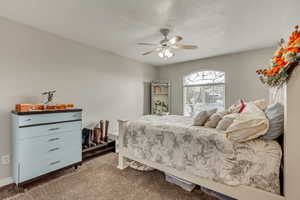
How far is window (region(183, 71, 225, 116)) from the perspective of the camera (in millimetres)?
4184

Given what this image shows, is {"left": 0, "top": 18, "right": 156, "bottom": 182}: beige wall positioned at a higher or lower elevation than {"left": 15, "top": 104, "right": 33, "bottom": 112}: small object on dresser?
higher

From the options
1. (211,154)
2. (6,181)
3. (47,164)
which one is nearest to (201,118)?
(211,154)

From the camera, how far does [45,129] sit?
2.12 metres

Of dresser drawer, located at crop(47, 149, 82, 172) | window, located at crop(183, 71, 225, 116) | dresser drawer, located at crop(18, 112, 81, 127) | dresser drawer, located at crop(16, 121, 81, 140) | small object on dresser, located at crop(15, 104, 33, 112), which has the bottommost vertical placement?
dresser drawer, located at crop(47, 149, 82, 172)

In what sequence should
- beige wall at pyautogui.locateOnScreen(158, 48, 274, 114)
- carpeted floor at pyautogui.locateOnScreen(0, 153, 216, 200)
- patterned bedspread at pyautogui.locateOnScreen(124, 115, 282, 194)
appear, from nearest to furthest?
patterned bedspread at pyautogui.locateOnScreen(124, 115, 282, 194)
carpeted floor at pyautogui.locateOnScreen(0, 153, 216, 200)
beige wall at pyautogui.locateOnScreen(158, 48, 274, 114)

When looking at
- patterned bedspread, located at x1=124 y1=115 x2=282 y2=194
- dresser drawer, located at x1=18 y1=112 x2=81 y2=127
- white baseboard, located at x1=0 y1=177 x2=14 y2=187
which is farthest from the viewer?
white baseboard, located at x1=0 y1=177 x2=14 y2=187

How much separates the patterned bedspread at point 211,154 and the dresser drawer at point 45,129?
1160 mm

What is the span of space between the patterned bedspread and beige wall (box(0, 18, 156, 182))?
175cm

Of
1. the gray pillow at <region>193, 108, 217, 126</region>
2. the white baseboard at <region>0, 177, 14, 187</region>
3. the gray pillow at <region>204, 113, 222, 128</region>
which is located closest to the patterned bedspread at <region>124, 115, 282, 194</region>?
the gray pillow at <region>204, 113, 222, 128</region>

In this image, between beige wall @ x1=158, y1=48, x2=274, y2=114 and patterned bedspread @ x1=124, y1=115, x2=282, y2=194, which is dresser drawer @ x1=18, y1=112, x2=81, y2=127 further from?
beige wall @ x1=158, y1=48, x2=274, y2=114

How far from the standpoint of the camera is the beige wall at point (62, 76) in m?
2.18

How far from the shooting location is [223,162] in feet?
4.89

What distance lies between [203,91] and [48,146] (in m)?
4.24

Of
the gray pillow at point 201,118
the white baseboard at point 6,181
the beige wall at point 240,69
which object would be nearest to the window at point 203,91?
the beige wall at point 240,69
